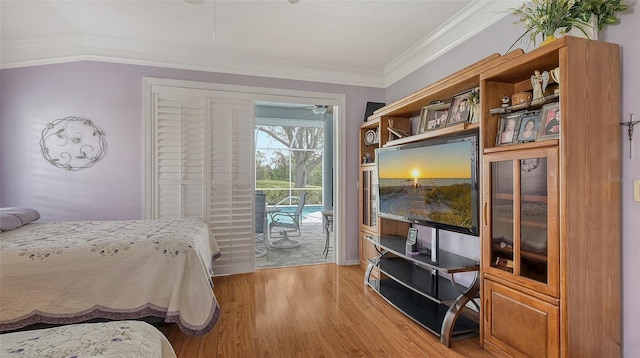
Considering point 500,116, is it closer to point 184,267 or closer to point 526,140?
point 526,140

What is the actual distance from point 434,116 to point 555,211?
144 cm

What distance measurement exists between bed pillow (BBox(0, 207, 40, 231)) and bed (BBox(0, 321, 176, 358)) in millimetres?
1848

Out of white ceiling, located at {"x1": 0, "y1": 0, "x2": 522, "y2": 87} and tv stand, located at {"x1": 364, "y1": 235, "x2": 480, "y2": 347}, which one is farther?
white ceiling, located at {"x1": 0, "y1": 0, "x2": 522, "y2": 87}

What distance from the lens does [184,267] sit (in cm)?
193

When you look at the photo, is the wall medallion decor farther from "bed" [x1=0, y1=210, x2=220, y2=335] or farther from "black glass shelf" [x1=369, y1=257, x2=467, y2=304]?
"black glass shelf" [x1=369, y1=257, x2=467, y2=304]

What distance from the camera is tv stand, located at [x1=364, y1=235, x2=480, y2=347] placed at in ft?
6.82

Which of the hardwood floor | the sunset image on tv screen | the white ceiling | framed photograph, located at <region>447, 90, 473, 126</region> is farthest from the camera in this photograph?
the white ceiling

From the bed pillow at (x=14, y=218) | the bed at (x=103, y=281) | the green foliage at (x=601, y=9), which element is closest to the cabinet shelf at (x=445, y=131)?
the green foliage at (x=601, y=9)

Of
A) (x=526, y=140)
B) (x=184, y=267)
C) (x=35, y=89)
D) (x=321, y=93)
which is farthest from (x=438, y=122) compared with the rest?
(x=35, y=89)

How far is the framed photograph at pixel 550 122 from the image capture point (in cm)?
156

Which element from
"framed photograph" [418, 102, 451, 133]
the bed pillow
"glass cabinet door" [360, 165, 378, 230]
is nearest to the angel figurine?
"framed photograph" [418, 102, 451, 133]

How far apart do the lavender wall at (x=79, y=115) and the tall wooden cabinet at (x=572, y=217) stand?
3542 millimetres

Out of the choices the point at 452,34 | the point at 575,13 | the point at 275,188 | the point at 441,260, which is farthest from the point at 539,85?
the point at 275,188

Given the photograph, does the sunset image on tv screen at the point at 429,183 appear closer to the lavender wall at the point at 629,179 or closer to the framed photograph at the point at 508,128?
the framed photograph at the point at 508,128
